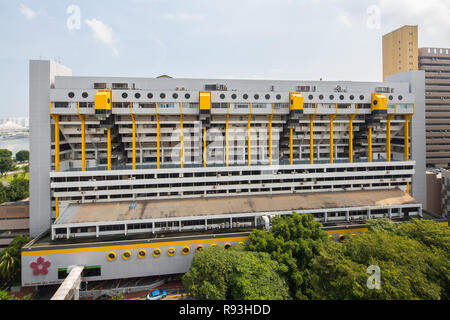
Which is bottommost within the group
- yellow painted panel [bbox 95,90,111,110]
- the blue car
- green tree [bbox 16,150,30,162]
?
the blue car

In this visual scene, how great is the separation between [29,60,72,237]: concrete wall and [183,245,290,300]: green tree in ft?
65.6

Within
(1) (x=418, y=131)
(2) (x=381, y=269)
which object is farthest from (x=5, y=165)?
(1) (x=418, y=131)

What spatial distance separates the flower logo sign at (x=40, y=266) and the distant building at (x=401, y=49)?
77996mm

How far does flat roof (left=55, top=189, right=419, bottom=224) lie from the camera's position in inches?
1076

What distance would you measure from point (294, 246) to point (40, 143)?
2872 cm

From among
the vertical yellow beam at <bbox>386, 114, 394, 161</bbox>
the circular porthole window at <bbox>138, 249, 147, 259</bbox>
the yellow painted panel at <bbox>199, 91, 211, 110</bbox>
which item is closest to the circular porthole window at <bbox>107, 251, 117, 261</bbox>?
the circular porthole window at <bbox>138, 249, 147, 259</bbox>

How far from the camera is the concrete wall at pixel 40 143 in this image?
2848 centimetres

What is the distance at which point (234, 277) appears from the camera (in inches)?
730

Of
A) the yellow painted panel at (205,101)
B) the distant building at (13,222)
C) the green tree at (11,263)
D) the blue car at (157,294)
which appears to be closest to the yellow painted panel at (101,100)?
the yellow painted panel at (205,101)

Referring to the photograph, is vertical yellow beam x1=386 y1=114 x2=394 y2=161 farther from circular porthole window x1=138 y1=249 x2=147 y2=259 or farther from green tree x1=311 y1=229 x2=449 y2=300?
circular porthole window x1=138 y1=249 x2=147 y2=259

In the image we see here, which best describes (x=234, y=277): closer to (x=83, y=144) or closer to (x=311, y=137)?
(x=311, y=137)

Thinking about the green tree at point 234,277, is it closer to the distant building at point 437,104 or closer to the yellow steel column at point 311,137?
the yellow steel column at point 311,137

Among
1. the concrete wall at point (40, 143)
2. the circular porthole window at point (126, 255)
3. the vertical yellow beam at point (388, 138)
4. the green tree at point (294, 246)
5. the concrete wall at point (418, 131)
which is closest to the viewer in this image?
the green tree at point (294, 246)
